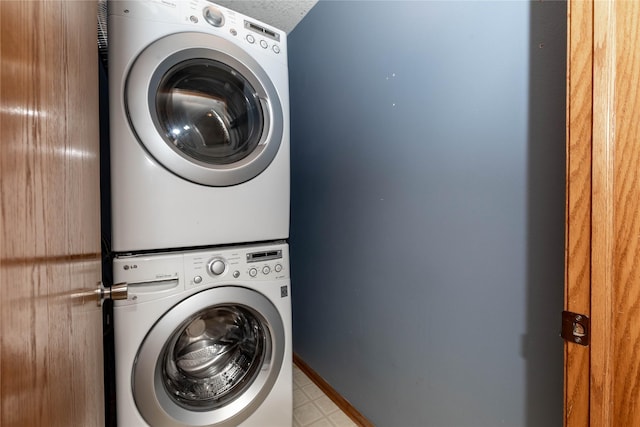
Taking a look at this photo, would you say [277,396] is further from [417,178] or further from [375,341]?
[417,178]

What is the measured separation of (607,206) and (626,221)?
0.11 ft

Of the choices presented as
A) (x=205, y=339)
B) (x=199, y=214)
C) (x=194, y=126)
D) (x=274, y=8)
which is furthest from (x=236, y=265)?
(x=274, y=8)

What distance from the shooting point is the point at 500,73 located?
0.76m

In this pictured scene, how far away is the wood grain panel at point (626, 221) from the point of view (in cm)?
44

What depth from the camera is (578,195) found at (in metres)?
0.49

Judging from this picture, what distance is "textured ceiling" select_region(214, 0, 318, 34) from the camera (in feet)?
4.89

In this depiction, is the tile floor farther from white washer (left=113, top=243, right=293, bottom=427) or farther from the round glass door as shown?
the round glass door

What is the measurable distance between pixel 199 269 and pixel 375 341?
775mm

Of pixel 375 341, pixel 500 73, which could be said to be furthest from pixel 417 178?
pixel 375 341

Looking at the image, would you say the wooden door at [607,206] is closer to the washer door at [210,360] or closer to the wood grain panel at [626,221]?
the wood grain panel at [626,221]

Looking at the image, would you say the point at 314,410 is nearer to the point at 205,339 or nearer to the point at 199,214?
the point at 205,339

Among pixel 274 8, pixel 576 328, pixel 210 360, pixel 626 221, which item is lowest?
pixel 210 360

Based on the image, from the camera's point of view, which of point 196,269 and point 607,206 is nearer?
point 607,206

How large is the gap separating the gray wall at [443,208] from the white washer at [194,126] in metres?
0.38
